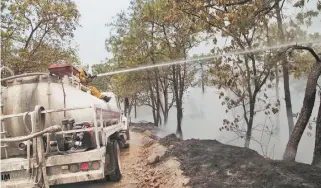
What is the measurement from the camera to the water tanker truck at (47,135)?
269 inches

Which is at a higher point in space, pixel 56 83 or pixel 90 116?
pixel 56 83

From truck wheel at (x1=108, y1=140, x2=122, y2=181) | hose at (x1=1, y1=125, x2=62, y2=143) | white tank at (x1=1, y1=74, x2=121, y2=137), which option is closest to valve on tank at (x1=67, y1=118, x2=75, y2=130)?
white tank at (x1=1, y1=74, x2=121, y2=137)

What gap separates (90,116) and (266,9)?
568 centimetres

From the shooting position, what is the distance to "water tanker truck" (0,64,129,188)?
6.82 metres

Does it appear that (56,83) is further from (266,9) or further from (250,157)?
(266,9)

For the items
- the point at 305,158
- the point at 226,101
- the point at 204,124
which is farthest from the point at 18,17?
the point at 204,124

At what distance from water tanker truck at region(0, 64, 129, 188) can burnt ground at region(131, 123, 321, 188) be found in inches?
83.5

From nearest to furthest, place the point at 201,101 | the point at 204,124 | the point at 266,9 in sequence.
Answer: the point at 266,9
the point at 204,124
the point at 201,101

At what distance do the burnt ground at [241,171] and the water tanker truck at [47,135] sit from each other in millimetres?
2121

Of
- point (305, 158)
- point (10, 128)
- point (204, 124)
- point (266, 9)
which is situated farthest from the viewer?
point (204, 124)

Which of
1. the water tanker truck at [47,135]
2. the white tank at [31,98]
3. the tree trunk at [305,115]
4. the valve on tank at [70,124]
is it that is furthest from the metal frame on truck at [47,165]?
the tree trunk at [305,115]

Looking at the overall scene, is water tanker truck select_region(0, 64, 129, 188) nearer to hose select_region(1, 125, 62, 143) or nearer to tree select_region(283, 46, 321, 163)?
hose select_region(1, 125, 62, 143)

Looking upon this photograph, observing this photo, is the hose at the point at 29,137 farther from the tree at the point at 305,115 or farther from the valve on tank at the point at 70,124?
the tree at the point at 305,115

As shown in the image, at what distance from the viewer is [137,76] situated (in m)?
33.8
